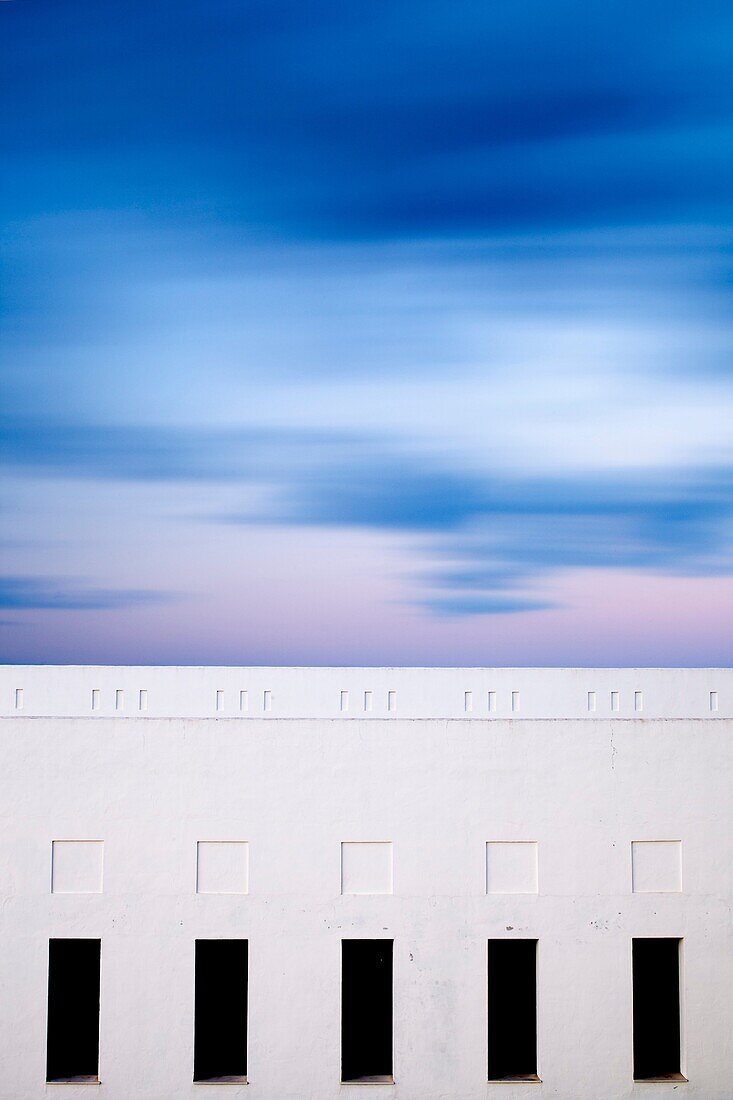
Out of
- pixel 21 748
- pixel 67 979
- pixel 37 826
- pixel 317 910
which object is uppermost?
pixel 21 748

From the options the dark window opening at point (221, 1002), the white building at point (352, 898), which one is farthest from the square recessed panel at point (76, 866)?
the dark window opening at point (221, 1002)

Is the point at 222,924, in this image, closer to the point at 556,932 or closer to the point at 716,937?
the point at 556,932

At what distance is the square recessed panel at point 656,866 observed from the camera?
12.1 meters

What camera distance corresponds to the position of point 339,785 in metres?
12.0

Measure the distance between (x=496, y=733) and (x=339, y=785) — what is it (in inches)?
64.6

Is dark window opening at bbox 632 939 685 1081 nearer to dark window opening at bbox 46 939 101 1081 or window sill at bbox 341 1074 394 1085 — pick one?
window sill at bbox 341 1074 394 1085

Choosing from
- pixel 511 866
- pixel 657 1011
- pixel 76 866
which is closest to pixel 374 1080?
pixel 511 866

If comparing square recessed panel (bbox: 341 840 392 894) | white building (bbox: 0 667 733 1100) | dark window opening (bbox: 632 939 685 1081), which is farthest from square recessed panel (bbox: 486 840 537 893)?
dark window opening (bbox: 632 939 685 1081)

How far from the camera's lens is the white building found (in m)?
11.7

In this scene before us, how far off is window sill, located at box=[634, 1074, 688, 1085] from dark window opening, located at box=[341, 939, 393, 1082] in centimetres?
243

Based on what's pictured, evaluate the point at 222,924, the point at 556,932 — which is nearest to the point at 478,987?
the point at 556,932

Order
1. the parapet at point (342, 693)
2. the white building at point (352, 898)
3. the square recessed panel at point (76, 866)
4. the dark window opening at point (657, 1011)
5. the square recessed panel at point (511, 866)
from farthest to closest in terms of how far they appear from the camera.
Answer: the parapet at point (342, 693) < the dark window opening at point (657, 1011) < the square recessed panel at point (511, 866) < the square recessed panel at point (76, 866) < the white building at point (352, 898)

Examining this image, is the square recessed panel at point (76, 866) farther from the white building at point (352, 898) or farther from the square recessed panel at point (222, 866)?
the square recessed panel at point (222, 866)

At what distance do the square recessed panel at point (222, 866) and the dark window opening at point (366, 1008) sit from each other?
1.27 m
